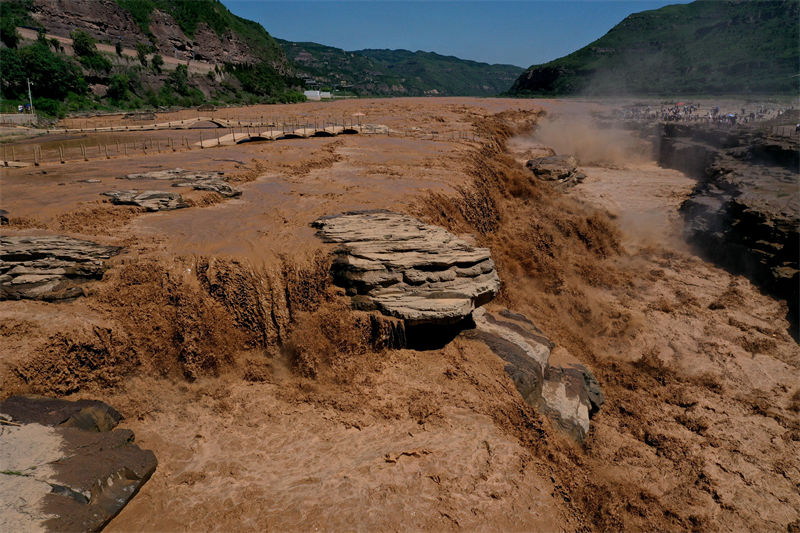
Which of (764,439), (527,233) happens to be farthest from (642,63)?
(764,439)

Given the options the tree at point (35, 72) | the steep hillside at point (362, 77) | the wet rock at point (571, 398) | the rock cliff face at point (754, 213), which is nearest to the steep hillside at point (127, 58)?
the tree at point (35, 72)

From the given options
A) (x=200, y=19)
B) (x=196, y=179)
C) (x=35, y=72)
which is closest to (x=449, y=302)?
Result: (x=196, y=179)

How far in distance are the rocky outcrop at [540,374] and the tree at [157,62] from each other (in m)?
58.7

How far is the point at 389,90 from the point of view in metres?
142

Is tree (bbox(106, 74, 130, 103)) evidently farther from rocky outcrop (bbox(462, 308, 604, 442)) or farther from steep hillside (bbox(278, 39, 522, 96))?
steep hillside (bbox(278, 39, 522, 96))

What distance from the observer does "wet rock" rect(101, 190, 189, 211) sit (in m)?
10.4

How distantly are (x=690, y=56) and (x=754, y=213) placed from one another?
81.2 m

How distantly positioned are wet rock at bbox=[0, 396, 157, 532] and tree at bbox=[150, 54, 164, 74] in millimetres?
59026

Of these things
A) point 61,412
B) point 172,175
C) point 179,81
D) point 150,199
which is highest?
point 179,81

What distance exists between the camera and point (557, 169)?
22.3m

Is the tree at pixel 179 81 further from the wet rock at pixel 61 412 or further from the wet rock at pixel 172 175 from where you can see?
the wet rock at pixel 61 412

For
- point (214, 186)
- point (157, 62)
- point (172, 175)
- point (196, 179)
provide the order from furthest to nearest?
1. point (157, 62)
2. point (172, 175)
3. point (196, 179)
4. point (214, 186)

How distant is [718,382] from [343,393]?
27.1 ft

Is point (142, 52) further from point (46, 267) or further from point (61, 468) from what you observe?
point (61, 468)
